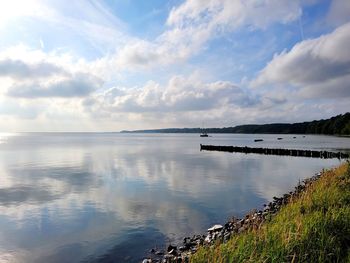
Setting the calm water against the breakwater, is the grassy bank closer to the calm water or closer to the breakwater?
the calm water

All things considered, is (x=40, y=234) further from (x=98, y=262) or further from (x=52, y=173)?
(x=52, y=173)

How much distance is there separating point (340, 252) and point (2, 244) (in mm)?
15582

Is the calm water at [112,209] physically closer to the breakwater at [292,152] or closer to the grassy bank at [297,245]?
the grassy bank at [297,245]

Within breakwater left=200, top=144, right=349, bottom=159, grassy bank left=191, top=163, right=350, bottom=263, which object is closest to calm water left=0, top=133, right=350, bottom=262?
grassy bank left=191, top=163, right=350, bottom=263

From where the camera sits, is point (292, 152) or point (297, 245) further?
point (292, 152)

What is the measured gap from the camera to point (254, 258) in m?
8.55

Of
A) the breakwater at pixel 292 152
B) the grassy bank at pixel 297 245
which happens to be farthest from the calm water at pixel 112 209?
the breakwater at pixel 292 152

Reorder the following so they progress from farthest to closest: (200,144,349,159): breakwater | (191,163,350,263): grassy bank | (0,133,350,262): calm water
Answer: (200,144,349,159): breakwater → (0,133,350,262): calm water → (191,163,350,263): grassy bank

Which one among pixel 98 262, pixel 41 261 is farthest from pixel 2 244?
pixel 98 262

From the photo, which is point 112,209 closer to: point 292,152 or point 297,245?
point 297,245

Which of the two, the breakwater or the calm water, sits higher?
the calm water

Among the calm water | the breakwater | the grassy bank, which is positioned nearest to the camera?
the grassy bank

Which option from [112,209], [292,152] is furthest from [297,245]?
[292,152]

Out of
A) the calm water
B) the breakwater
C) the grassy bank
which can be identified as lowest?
the breakwater
